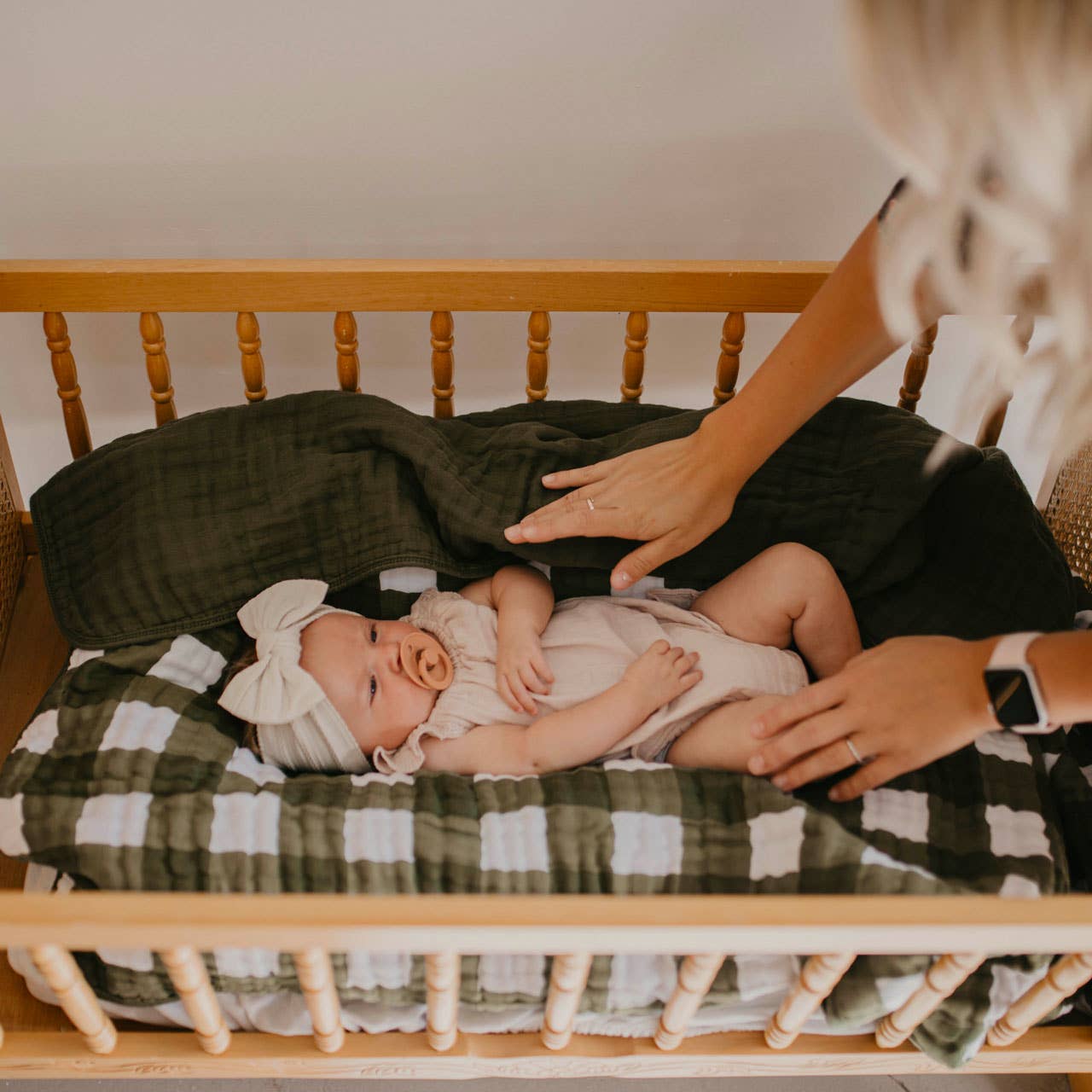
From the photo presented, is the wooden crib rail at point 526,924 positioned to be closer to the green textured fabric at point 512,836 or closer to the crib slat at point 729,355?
the green textured fabric at point 512,836

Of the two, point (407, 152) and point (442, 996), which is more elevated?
point (407, 152)

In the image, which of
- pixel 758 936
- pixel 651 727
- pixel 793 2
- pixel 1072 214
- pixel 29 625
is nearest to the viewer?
pixel 1072 214

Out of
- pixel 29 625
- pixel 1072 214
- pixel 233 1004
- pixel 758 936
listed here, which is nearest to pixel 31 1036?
pixel 233 1004

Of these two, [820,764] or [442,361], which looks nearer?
[820,764]

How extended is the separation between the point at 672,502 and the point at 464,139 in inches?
23.9

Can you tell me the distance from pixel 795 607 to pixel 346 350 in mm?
681

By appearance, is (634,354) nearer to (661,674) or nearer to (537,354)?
(537,354)

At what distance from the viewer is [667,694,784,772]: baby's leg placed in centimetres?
110

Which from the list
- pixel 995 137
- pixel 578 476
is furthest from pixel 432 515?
pixel 995 137

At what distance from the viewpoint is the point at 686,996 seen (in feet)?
2.97

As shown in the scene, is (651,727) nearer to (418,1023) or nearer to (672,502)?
(672,502)

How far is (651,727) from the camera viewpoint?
1.15 metres

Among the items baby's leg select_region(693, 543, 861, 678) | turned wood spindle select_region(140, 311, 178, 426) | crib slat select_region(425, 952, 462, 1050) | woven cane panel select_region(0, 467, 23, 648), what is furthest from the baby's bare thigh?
woven cane panel select_region(0, 467, 23, 648)

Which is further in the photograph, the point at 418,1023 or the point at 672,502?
the point at 672,502
